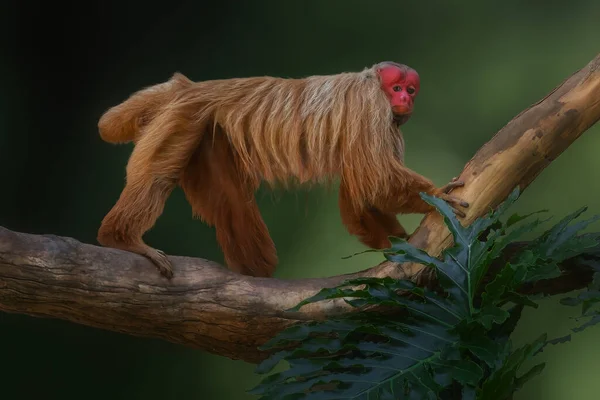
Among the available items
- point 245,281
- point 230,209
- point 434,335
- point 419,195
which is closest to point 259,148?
point 230,209

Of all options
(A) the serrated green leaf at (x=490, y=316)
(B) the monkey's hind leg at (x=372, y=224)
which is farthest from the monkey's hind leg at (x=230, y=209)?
(A) the serrated green leaf at (x=490, y=316)

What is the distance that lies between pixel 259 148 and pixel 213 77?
1231mm

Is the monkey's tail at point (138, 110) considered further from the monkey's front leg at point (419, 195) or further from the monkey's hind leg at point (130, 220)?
the monkey's front leg at point (419, 195)

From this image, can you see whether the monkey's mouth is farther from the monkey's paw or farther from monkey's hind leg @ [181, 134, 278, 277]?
monkey's hind leg @ [181, 134, 278, 277]

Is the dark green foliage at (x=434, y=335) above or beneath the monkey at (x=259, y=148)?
beneath

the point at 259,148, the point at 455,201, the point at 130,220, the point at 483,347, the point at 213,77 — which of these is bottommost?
the point at 483,347

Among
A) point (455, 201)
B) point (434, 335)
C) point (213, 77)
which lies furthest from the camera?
point (213, 77)

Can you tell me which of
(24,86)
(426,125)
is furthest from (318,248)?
(24,86)

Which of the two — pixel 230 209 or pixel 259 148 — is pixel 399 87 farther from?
pixel 230 209

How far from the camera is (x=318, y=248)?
3.97 metres

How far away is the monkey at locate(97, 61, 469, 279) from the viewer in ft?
9.18

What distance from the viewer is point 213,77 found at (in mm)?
4074

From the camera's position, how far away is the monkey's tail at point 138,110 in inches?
118

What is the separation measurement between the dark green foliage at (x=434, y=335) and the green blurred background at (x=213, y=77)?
144 cm
